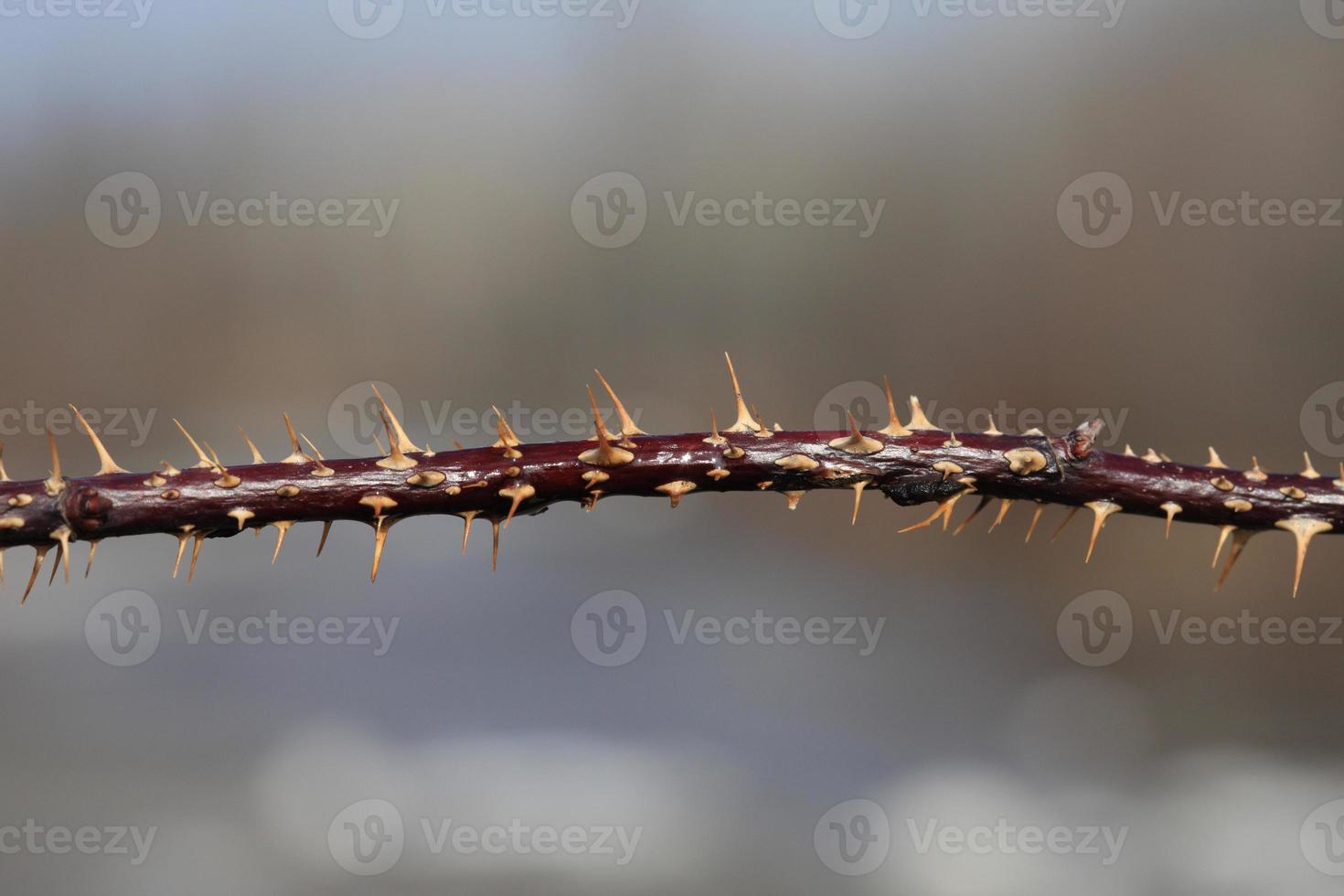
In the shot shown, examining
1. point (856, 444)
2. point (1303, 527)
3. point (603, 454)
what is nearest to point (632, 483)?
point (603, 454)

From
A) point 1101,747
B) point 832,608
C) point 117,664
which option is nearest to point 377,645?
point 117,664

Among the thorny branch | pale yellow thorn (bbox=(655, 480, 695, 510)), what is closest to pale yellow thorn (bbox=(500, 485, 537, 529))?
the thorny branch

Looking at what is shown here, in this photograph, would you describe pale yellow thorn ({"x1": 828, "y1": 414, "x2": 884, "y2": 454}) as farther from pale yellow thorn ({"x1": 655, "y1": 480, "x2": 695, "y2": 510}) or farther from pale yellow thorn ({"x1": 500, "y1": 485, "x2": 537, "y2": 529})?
pale yellow thorn ({"x1": 500, "y1": 485, "x2": 537, "y2": 529})

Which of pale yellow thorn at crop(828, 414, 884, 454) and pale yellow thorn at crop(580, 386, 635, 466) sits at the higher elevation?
pale yellow thorn at crop(828, 414, 884, 454)

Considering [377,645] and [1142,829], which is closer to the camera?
[1142,829]

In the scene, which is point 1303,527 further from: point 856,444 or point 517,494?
point 517,494

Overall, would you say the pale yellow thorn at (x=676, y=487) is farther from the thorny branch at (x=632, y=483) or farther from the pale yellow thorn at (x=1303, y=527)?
the pale yellow thorn at (x=1303, y=527)

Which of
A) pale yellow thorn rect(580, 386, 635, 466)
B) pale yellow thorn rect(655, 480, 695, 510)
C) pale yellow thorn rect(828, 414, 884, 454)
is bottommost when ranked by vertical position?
pale yellow thorn rect(655, 480, 695, 510)

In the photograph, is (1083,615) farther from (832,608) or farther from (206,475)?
(206,475)
